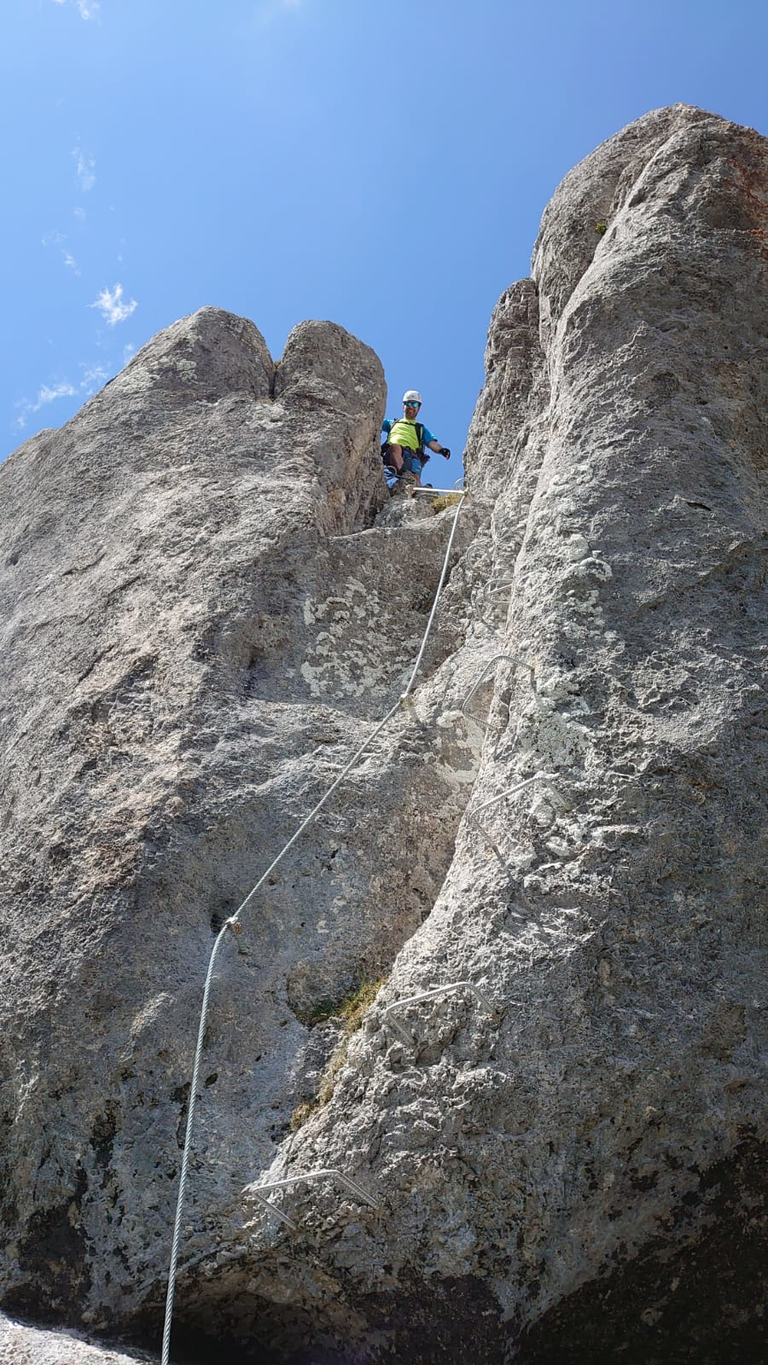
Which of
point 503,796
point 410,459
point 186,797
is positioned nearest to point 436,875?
point 503,796

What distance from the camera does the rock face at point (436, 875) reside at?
414 centimetres

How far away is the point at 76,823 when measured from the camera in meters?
5.86

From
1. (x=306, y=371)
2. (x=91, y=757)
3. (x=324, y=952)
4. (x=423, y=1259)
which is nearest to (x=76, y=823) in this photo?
(x=91, y=757)

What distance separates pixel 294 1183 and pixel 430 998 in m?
0.90

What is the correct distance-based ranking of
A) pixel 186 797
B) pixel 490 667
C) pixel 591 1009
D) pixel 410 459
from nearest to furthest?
1. pixel 591 1009
2. pixel 186 797
3. pixel 490 667
4. pixel 410 459

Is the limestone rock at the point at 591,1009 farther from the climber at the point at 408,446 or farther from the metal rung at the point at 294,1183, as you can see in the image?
the climber at the point at 408,446

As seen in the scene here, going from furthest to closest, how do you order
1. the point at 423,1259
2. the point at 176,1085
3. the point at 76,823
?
the point at 76,823 < the point at 176,1085 < the point at 423,1259

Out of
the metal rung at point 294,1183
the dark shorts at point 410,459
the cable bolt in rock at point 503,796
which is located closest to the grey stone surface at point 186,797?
the metal rung at point 294,1183

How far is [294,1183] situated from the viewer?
4.43m

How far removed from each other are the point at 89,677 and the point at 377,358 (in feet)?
14.2

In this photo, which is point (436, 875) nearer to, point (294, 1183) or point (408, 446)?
point (294, 1183)

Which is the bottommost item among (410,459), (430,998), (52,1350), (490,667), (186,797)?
(52,1350)

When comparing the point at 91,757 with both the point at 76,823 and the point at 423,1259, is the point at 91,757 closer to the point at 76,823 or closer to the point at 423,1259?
the point at 76,823

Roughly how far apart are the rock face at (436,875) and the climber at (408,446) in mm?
2804
